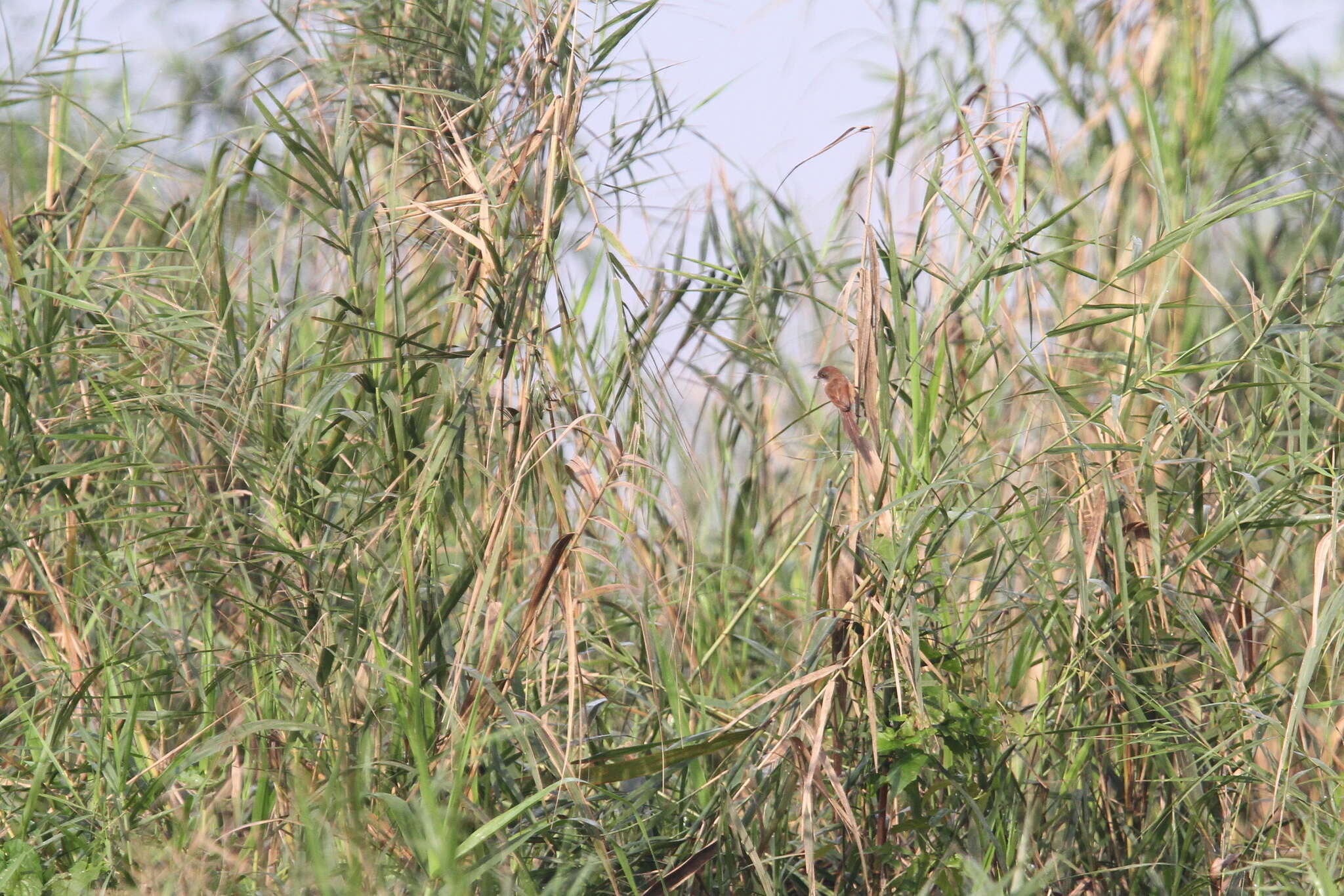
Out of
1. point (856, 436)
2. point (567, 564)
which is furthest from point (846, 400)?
point (567, 564)

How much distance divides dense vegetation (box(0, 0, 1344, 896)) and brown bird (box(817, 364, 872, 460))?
2cm

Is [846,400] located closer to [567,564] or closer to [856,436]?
[856,436]

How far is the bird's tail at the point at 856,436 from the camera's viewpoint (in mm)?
1317

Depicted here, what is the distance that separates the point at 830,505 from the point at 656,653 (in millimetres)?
290

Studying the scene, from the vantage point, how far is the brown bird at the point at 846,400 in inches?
52.0

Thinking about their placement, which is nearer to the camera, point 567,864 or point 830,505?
point 567,864

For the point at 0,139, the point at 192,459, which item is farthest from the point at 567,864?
the point at 0,139

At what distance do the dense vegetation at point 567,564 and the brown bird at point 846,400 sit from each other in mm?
23

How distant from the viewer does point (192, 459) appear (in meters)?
1.62

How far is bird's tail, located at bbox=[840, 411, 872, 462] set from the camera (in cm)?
132

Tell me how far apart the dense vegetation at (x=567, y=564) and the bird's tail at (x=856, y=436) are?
0.06 feet

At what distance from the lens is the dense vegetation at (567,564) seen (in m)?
1.26

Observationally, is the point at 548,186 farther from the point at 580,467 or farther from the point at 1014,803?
the point at 1014,803

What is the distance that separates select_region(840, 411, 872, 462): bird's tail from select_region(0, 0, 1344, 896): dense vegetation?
0.06 feet
